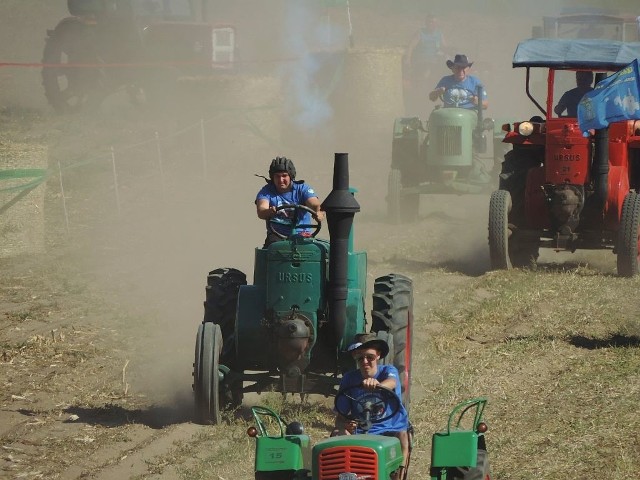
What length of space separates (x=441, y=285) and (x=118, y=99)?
16749 millimetres

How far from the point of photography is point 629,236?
12.0m

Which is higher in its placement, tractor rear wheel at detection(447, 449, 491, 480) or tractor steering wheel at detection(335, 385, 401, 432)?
tractor steering wheel at detection(335, 385, 401, 432)

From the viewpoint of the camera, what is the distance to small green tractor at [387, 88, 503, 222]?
16500 millimetres

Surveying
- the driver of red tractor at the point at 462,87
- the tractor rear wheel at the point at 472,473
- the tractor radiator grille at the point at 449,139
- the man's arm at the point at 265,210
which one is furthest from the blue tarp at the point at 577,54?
the tractor rear wheel at the point at 472,473

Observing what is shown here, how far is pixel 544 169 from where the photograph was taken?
41.8 feet

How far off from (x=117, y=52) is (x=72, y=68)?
3.22 ft

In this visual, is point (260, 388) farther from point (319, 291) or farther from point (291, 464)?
point (291, 464)

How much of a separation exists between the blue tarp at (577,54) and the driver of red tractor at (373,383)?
25.0 feet

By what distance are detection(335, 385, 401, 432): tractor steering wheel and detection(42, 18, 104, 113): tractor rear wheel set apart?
19393 millimetres

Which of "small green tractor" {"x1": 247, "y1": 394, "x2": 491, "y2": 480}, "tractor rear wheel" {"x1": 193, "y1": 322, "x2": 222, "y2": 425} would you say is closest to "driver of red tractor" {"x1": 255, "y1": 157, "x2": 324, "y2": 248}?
"tractor rear wheel" {"x1": 193, "y1": 322, "x2": 222, "y2": 425}

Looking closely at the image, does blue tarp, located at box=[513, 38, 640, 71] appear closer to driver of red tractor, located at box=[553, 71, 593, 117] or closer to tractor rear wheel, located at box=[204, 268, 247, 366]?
driver of red tractor, located at box=[553, 71, 593, 117]

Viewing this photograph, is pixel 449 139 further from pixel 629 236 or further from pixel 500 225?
pixel 629 236

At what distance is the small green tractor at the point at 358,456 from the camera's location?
5.12 meters

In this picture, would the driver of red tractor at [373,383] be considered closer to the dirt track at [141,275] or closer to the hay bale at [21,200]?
the dirt track at [141,275]
